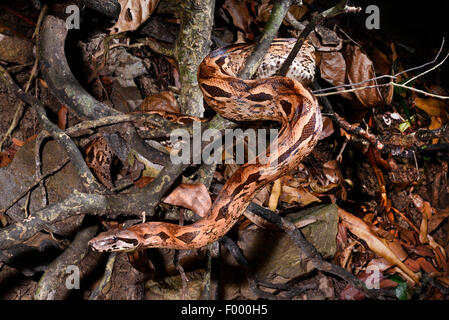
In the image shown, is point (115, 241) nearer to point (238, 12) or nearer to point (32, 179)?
point (32, 179)

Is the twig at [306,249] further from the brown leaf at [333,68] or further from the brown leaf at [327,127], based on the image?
the brown leaf at [333,68]

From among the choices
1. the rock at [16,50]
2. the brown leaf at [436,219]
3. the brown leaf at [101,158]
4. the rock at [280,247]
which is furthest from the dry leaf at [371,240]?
the rock at [16,50]

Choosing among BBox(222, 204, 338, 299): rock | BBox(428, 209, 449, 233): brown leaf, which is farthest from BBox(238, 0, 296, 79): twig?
BBox(428, 209, 449, 233): brown leaf

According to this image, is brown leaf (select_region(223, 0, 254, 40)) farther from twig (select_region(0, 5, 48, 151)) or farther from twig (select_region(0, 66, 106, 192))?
twig (select_region(0, 66, 106, 192))

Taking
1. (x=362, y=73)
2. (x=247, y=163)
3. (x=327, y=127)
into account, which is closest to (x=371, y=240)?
(x=327, y=127)

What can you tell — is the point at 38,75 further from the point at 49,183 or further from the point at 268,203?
the point at 268,203

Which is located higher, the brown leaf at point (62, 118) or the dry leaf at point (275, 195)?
the brown leaf at point (62, 118)

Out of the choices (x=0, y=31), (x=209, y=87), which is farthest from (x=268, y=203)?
(x=0, y=31)
